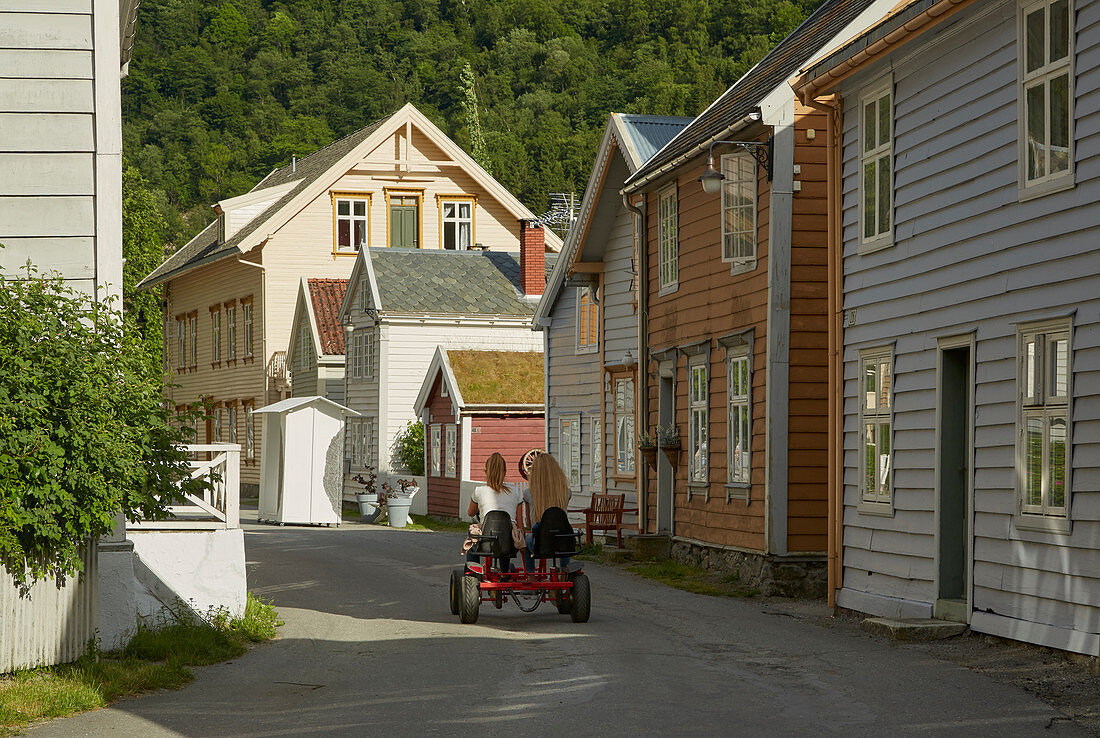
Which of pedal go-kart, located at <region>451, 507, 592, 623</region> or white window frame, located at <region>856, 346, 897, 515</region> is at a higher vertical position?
white window frame, located at <region>856, 346, 897, 515</region>

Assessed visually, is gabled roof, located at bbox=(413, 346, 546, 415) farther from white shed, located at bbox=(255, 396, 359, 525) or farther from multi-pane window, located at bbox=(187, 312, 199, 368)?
multi-pane window, located at bbox=(187, 312, 199, 368)

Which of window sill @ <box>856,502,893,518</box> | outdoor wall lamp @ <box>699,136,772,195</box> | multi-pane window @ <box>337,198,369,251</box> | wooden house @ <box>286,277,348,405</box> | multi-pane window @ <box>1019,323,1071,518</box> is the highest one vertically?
multi-pane window @ <box>337,198,369,251</box>

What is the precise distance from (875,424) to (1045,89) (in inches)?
164

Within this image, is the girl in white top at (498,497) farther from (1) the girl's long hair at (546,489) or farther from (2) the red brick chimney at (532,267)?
(2) the red brick chimney at (532,267)

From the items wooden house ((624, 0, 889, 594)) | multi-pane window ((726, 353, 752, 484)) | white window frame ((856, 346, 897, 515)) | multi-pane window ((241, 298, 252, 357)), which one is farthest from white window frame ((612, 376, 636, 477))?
multi-pane window ((241, 298, 252, 357))

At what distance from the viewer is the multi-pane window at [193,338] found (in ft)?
171

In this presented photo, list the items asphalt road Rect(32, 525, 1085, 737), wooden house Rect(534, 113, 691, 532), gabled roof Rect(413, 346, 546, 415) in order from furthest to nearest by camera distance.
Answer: gabled roof Rect(413, 346, 546, 415), wooden house Rect(534, 113, 691, 532), asphalt road Rect(32, 525, 1085, 737)

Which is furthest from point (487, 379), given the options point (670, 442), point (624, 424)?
point (670, 442)

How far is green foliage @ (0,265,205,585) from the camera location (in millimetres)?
9680

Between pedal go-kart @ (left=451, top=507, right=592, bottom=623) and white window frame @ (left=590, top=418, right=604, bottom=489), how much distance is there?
12242 millimetres

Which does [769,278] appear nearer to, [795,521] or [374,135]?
[795,521]

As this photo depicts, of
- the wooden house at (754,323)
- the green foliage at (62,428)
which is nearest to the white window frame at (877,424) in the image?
the wooden house at (754,323)

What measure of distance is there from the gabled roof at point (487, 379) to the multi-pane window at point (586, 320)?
4.96m

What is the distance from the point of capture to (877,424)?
569 inches
